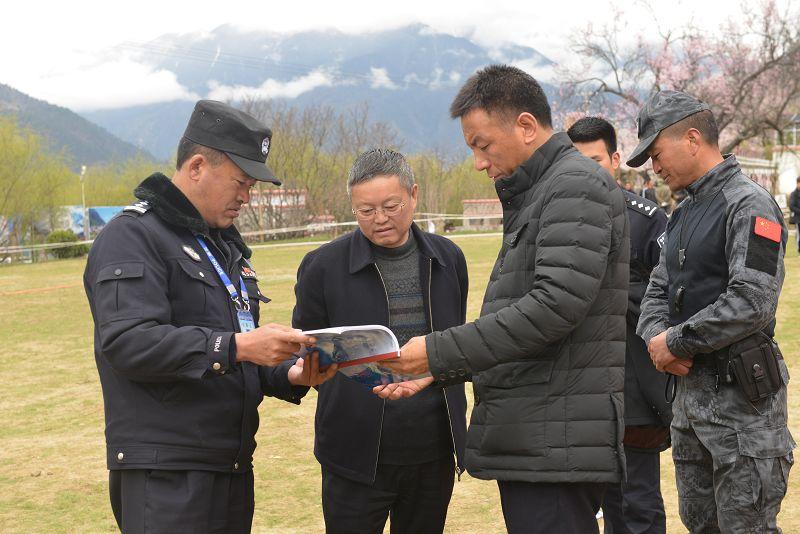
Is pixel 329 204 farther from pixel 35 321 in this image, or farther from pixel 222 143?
pixel 222 143

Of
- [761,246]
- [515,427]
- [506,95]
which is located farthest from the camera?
[761,246]

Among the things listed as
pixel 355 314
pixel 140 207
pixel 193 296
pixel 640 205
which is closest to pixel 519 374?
pixel 355 314

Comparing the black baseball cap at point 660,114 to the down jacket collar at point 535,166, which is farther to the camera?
the black baseball cap at point 660,114

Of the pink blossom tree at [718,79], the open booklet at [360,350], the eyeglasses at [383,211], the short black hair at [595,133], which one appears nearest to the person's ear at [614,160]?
the short black hair at [595,133]

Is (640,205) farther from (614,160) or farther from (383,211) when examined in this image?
(383,211)

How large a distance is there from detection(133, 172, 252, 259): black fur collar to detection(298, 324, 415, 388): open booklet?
58 cm

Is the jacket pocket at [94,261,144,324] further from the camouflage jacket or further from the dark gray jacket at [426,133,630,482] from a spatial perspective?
the camouflage jacket

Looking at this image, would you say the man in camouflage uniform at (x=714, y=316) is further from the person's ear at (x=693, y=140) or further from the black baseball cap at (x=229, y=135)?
the black baseball cap at (x=229, y=135)

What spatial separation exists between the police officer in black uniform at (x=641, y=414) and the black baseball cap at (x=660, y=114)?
2.74 ft

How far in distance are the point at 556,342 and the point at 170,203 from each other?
1378mm

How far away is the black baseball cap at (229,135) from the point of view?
2953mm

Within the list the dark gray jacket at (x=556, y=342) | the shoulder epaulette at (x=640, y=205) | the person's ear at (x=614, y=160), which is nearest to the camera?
the dark gray jacket at (x=556, y=342)

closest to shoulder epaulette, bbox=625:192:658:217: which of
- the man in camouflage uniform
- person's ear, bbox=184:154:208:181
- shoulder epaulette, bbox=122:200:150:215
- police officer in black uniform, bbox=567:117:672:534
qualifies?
police officer in black uniform, bbox=567:117:672:534

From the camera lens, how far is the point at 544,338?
2.51 meters
